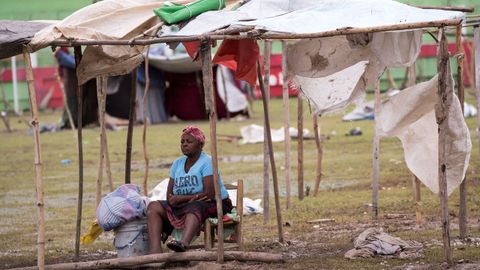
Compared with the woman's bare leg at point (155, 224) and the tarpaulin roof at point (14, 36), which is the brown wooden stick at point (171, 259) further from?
the tarpaulin roof at point (14, 36)

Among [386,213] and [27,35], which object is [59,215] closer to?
[386,213]

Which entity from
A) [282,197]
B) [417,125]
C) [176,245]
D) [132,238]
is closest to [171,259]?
[176,245]

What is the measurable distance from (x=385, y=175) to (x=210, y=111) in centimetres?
705

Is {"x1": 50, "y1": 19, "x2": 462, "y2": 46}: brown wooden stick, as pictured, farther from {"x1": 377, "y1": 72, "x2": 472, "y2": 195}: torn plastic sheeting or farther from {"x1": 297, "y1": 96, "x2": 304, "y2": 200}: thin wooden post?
{"x1": 297, "y1": 96, "x2": 304, "y2": 200}: thin wooden post

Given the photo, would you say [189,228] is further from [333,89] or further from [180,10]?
[333,89]

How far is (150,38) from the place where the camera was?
8500 millimetres

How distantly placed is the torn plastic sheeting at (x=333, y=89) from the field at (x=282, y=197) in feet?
4.19

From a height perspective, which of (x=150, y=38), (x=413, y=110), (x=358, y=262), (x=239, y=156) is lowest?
(x=239, y=156)

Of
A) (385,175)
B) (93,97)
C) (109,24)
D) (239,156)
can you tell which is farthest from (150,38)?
(93,97)

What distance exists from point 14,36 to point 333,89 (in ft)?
11.5

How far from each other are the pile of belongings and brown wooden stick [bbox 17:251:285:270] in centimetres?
68

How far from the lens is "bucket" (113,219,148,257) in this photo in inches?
344

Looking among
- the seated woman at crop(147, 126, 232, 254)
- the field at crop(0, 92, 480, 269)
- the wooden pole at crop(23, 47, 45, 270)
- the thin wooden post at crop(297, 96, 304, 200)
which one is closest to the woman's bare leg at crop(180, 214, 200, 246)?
the seated woman at crop(147, 126, 232, 254)

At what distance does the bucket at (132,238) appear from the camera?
873 cm
